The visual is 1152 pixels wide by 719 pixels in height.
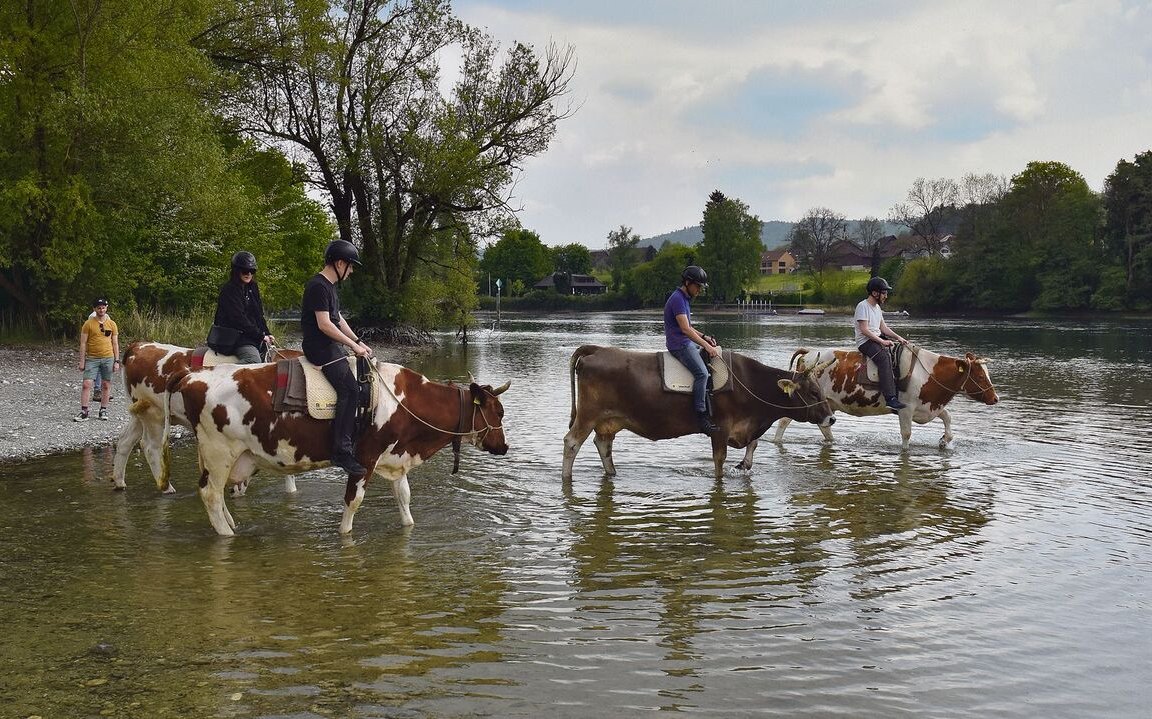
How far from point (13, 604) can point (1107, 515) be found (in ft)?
37.8

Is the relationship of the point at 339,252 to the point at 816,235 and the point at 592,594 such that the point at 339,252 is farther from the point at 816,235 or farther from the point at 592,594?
the point at 816,235

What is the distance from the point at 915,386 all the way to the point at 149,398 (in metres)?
12.4

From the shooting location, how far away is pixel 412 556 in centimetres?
887

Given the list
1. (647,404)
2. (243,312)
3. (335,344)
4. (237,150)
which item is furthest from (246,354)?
(237,150)

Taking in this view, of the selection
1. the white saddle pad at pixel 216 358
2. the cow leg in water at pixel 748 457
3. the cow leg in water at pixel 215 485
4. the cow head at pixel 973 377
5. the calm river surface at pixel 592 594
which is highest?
the white saddle pad at pixel 216 358

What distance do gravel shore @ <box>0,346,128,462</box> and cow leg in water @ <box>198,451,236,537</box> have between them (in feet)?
20.2

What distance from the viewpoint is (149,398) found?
11.4m

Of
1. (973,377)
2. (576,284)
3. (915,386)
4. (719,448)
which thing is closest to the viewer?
(719,448)

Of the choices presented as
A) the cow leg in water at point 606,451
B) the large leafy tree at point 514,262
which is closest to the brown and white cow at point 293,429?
the cow leg in water at point 606,451

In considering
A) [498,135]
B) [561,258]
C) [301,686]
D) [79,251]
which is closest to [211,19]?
[79,251]

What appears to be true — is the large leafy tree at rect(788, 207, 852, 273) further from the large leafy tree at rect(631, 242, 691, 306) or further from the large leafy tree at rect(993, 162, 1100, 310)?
the large leafy tree at rect(993, 162, 1100, 310)

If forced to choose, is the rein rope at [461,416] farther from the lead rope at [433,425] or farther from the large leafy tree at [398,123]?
the large leafy tree at [398,123]

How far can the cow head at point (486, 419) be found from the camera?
10.2m

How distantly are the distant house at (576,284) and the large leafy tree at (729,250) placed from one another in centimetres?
3758
